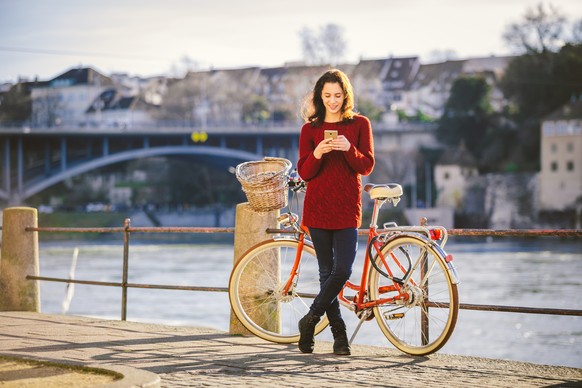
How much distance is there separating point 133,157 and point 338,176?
4497 cm

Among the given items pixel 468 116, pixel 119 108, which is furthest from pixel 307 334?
pixel 119 108

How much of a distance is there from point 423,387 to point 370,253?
1.02 m

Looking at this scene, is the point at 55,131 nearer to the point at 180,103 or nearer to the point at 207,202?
the point at 207,202

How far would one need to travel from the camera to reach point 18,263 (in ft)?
27.5

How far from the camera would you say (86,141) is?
51.4 m

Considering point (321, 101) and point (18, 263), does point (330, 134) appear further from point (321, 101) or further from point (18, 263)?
point (18, 263)

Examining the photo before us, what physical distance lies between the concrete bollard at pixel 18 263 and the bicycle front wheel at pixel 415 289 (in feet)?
11.9

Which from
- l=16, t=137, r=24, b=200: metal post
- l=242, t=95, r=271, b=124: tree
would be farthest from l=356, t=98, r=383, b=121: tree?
l=16, t=137, r=24, b=200: metal post

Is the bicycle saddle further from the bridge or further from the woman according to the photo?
the bridge

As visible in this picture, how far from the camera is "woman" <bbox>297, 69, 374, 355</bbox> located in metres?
5.29

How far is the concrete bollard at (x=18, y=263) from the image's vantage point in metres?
8.30

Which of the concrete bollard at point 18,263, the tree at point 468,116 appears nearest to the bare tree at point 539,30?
the tree at point 468,116

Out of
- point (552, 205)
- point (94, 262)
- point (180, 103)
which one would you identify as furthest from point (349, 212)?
point (180, 103)

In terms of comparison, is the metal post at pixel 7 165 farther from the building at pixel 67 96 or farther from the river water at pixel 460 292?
the building at pixel 67 96
